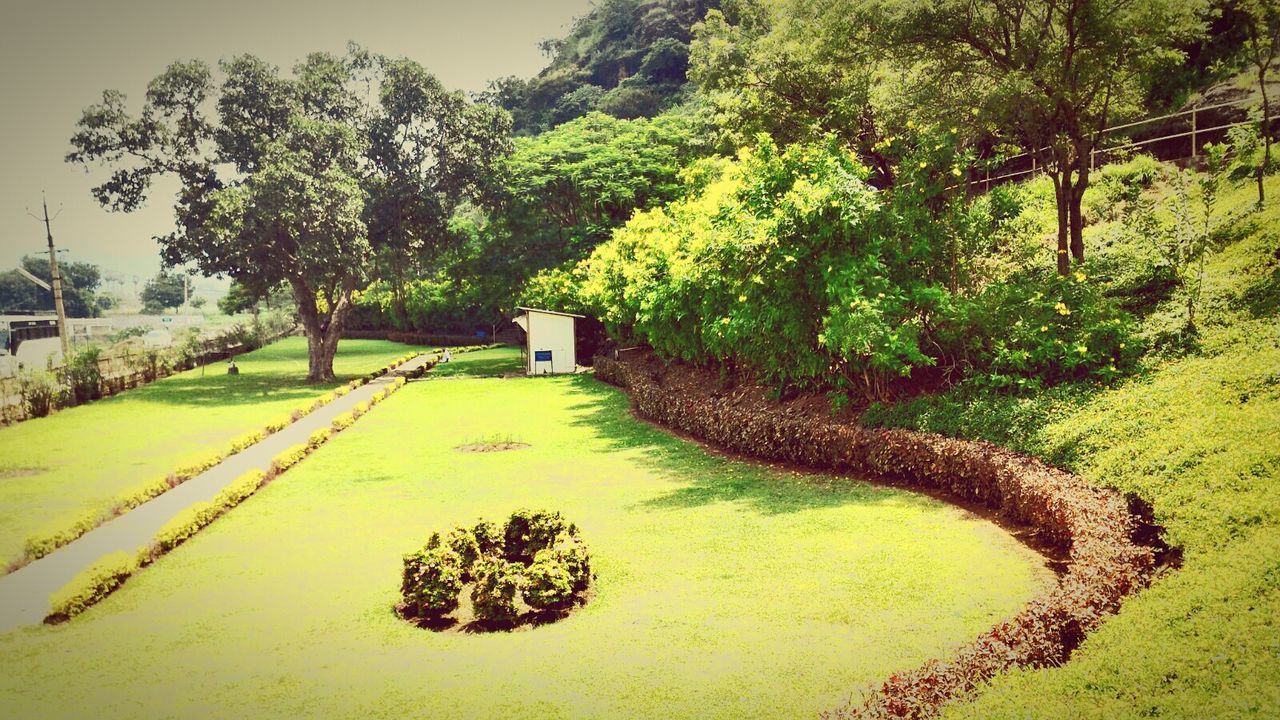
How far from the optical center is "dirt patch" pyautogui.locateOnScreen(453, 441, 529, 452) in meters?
18.3

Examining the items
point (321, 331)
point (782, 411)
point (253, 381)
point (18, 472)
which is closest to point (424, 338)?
point (321, 331)

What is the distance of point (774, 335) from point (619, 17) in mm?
68203

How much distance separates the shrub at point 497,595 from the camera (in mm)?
8219

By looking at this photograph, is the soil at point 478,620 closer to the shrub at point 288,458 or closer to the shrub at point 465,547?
the shrub at point 465,547

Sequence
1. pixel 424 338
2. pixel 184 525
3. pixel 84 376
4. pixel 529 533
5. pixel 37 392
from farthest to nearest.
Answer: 1. pixel 424 338
2. pixel 84 376
3. pixel 37 392
4. pixel 184 525
5. pixel 529 533

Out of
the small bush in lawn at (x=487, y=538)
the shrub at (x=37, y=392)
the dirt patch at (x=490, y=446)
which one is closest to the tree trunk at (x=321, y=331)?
the shrub at (x=37, y=392)

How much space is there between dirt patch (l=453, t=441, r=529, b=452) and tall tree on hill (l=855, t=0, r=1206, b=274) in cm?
1146

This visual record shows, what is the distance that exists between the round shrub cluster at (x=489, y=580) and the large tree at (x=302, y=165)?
24706mm

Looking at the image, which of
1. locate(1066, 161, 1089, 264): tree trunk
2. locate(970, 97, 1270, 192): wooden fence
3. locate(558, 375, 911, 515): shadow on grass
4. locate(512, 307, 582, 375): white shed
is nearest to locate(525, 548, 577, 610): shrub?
locate(558, 375, 911, 515): shadow on grass

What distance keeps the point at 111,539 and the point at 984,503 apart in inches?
491

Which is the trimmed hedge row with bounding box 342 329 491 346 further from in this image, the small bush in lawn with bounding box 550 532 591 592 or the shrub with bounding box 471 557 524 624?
the shrub with bounding box 471 557 524 624

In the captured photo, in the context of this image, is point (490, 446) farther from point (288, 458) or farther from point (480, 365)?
point (480, 365)

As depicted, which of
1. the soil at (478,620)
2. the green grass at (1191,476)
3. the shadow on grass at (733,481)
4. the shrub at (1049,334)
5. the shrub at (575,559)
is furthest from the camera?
the shadow on grass at (733,481)

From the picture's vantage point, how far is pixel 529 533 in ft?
32.7
